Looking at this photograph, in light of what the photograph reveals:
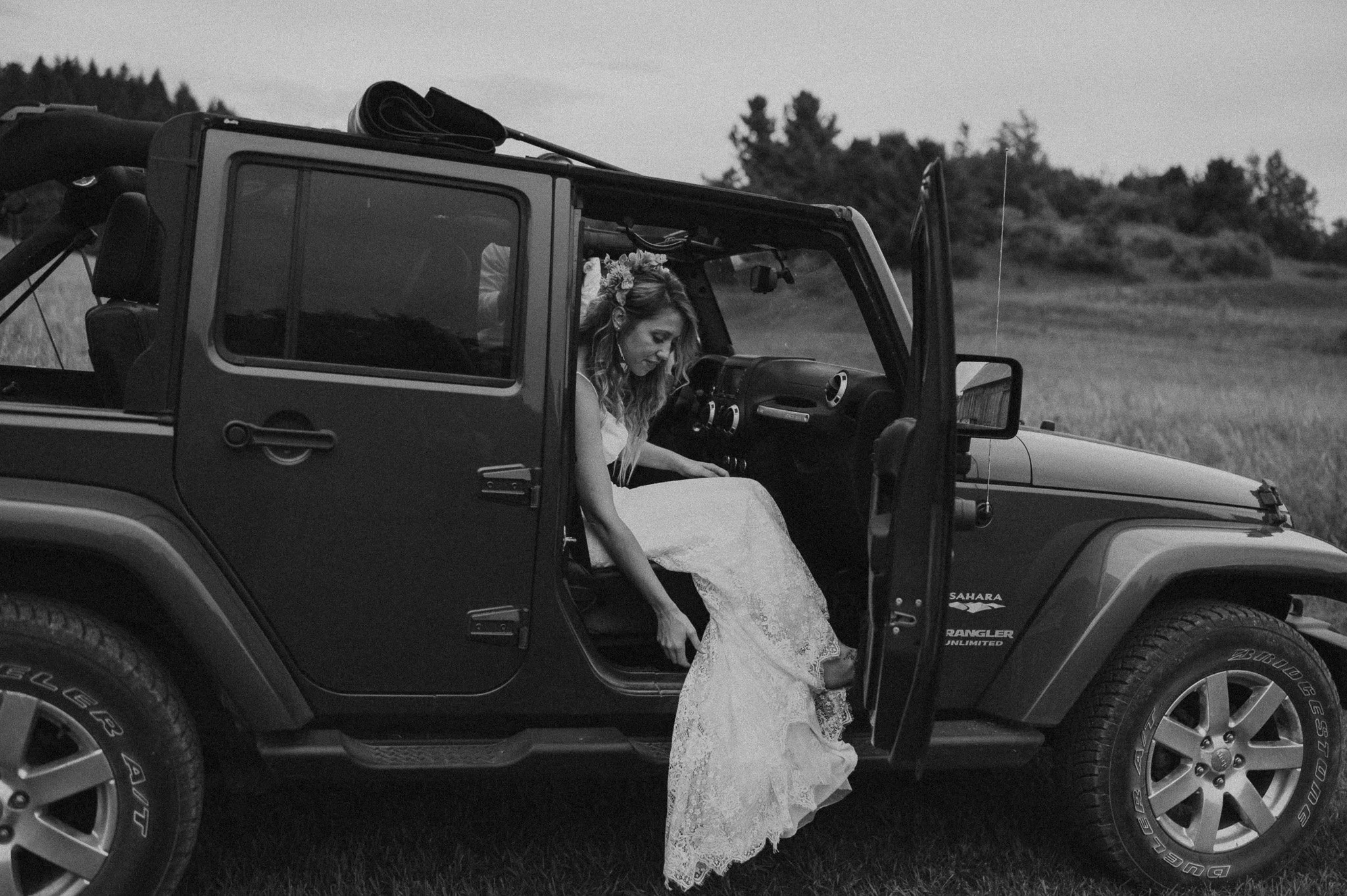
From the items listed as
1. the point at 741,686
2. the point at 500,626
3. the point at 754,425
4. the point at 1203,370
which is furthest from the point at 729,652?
the point at 1203,370

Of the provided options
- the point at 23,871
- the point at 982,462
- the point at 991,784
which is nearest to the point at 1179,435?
the point at 991,784

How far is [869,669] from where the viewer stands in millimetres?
2604

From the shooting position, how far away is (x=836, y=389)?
317 cm

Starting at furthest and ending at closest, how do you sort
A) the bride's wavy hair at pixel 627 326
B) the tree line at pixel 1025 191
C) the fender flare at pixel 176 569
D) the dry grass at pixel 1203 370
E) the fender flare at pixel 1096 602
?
the tree line at pixel 1025 191, the dry grass at pixel 1203 370, the bride's wavy hair at pixel 627 326, the fender flare at pixel 1096 602, the fender flare at pixel 176 569

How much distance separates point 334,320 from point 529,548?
0.68 m

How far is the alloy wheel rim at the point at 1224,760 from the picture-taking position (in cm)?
312

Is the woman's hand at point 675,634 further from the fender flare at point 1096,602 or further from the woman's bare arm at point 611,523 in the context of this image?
the fender flare at point 1096,602

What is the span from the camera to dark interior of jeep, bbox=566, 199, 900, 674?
3.02 m

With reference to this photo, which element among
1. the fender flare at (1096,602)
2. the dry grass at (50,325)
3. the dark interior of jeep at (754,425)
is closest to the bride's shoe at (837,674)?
the dark interior of jeep at (754,425)

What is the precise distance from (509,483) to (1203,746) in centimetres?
209

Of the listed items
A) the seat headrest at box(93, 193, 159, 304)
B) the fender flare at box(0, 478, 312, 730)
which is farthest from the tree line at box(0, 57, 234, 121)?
the fender flare at box(0, 478, 312, 730)

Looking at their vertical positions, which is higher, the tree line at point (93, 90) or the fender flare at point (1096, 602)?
the tree line at point (93, 90)

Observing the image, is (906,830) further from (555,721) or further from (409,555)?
(409,555)

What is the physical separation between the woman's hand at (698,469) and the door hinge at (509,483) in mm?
930
